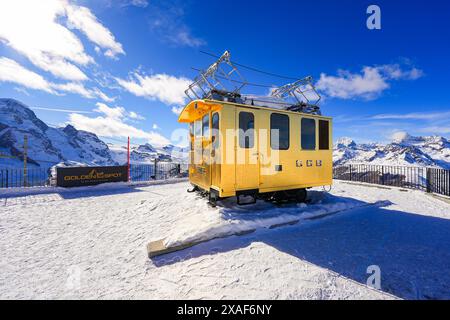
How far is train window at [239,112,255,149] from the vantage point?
17.1 ft

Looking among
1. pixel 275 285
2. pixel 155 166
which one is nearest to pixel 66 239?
pixel 275 285

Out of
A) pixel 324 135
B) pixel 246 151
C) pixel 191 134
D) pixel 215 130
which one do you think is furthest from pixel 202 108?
pixel 324 135

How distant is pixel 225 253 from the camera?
3633mm

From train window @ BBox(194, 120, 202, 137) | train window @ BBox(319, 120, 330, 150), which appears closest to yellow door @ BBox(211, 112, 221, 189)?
train window @ BBox(194, 120, 202, 137)

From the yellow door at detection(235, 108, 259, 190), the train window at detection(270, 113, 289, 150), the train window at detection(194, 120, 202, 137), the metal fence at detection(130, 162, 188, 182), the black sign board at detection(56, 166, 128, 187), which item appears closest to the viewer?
the yellow door at detection(235, 108, 259, 190)

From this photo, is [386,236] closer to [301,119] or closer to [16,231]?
[301,119]

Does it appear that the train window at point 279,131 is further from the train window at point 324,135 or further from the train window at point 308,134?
the train window at point 324,135

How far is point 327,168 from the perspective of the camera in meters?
6.85

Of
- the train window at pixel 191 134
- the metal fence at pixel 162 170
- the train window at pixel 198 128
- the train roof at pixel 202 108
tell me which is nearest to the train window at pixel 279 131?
the train roof at pixel 202 108

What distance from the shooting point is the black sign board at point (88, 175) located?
10.1 m

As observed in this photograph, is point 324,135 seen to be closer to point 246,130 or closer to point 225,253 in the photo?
point 246,130

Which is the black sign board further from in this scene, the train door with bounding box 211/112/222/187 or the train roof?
the train door with bounding box 211/112/222/187

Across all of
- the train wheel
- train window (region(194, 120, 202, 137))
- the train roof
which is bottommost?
the train wheel

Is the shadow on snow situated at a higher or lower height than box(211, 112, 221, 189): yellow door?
lower
